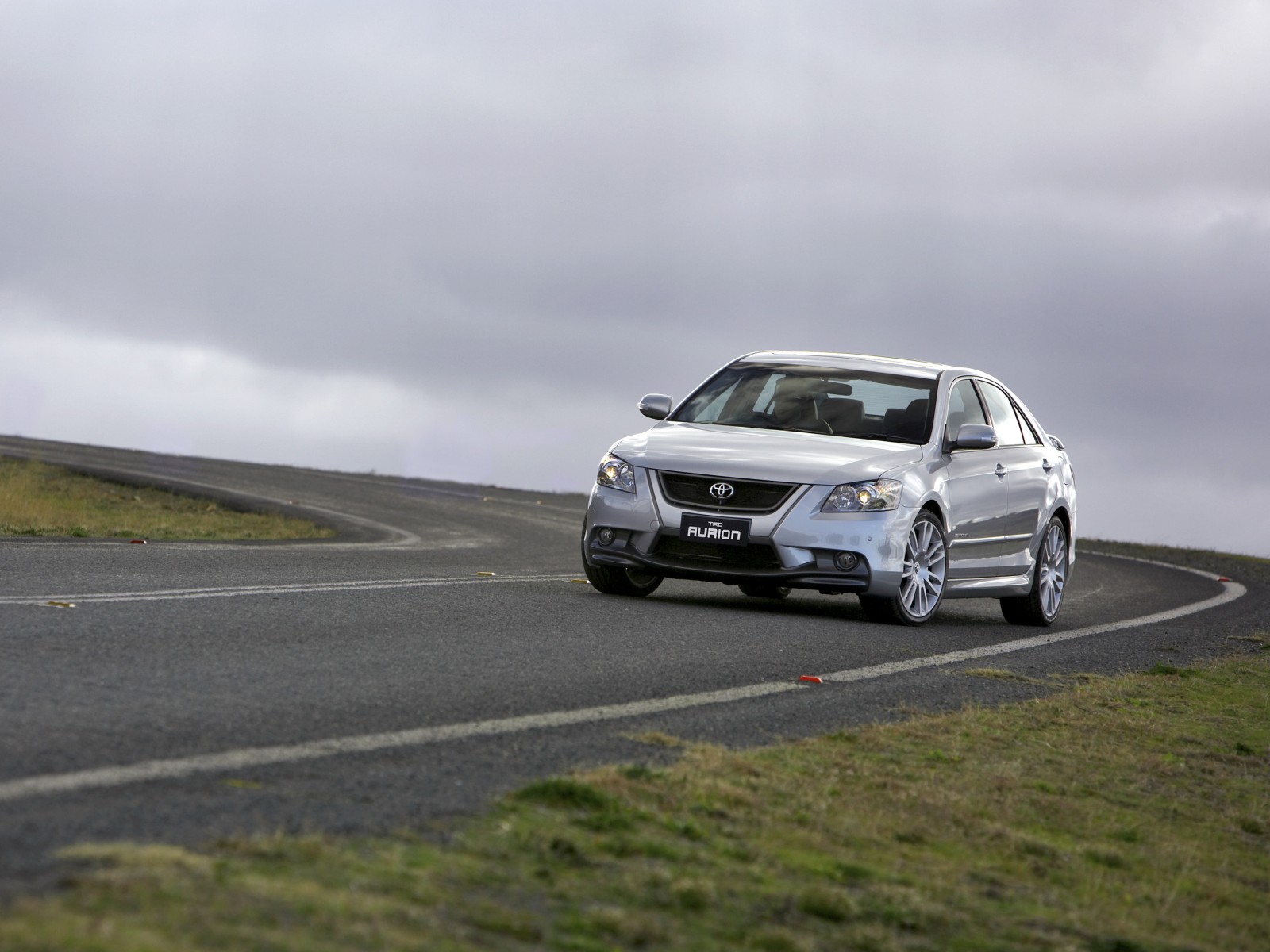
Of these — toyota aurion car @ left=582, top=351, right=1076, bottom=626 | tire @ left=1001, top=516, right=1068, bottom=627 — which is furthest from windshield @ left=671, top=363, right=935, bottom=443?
tire @ left=1001, top=516, right=1068, bottom=627

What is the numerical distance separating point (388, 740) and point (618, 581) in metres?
6.06

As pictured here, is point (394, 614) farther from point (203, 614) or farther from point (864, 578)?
point (864, 578)

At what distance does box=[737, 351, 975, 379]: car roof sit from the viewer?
1234 cm

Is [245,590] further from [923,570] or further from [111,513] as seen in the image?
[111,513]

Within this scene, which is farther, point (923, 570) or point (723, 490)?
point (923, 570)

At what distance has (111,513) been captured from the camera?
2736 cm

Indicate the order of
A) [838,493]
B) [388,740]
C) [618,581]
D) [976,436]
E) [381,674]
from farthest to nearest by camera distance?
[618,581] → [976,436] → [838,493] → [381,674] → [388,740]

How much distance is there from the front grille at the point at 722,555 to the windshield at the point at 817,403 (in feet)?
4.74

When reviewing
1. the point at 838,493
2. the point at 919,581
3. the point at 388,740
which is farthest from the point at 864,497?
the point at 388,740

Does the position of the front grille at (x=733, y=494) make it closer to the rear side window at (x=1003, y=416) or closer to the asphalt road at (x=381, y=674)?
the asphalt road at (x=381, y=674)

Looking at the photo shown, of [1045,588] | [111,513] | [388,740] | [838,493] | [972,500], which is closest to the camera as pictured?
[388,740]

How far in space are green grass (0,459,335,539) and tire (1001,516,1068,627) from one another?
32.0 feet

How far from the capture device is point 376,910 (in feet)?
11.3

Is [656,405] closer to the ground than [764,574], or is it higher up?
higher up
